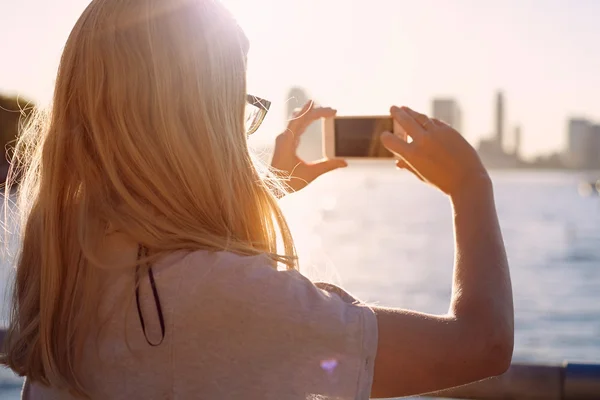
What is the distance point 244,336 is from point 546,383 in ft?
3.39

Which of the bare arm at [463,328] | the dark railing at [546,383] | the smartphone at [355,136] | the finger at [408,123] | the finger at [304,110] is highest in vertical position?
the finger at [408,123]

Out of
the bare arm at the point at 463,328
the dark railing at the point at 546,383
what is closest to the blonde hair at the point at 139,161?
the bare arm at the point at 463,328

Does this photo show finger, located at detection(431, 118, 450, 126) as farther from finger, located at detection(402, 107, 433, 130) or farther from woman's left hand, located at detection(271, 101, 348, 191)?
woman's left hand, located at detection(271, 101, 348, 191)

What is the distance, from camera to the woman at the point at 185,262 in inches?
55.8

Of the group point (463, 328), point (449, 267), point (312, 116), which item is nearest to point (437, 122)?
point (463, 328)

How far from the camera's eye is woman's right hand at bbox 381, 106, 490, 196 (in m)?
1.72

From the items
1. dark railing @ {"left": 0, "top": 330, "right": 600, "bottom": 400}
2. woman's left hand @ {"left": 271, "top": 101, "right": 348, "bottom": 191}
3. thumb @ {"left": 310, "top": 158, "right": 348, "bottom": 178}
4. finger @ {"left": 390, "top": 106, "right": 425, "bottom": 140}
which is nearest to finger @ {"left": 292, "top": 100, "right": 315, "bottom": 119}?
woman's left hand @ {"left": 271, "top": 101, "right": 348, "bottom": 191}

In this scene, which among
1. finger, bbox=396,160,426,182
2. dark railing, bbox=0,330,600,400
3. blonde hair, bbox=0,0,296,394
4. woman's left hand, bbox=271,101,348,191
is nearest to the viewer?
blonde hair, bbox=0,0,296,394

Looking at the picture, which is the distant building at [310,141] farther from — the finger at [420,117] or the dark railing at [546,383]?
the dark railing at [546,383]

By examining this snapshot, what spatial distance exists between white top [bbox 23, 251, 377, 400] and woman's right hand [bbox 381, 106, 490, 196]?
425 mm

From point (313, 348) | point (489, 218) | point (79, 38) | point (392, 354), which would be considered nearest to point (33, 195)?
point (79, 38)

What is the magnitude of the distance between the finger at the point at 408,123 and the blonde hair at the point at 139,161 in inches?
14.1

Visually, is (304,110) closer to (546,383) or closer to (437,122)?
(437,122)

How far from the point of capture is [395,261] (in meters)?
35.5
